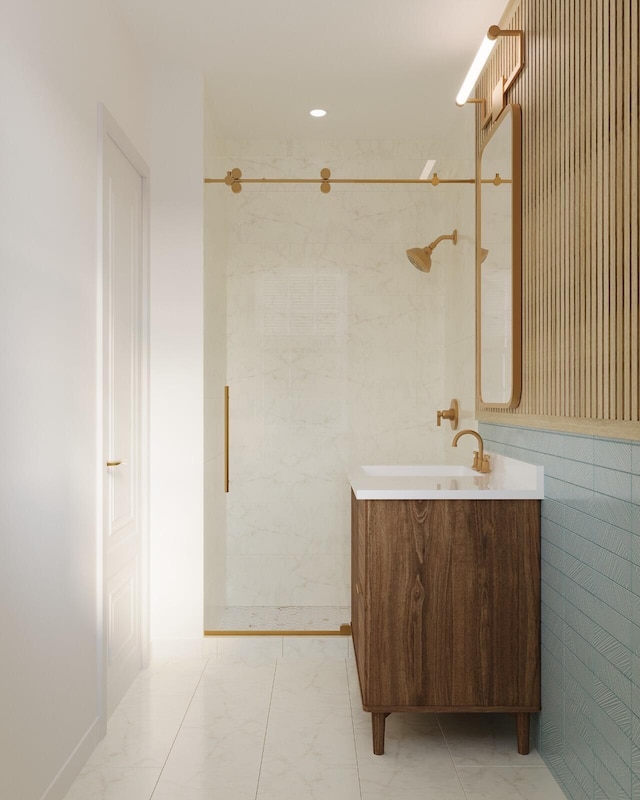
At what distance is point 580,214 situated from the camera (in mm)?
1982

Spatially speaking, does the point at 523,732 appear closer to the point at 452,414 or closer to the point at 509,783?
the point at 509,783

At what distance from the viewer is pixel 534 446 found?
2408mm

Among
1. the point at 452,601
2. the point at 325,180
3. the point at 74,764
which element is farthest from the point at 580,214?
the point at 74,764

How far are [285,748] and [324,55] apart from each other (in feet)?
9.00

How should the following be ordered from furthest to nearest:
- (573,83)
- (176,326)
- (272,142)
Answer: (272,142) < (176,326) < (573,83)

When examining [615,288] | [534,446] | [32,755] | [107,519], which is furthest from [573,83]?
[32,755]

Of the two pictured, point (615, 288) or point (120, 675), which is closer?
point (615, 288)

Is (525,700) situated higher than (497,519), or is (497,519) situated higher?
(497,519)

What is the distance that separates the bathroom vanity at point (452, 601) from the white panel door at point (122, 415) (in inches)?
39.8

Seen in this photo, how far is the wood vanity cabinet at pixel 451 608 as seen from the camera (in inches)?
92.2

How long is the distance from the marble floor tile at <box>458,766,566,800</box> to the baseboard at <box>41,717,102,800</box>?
3.89ft

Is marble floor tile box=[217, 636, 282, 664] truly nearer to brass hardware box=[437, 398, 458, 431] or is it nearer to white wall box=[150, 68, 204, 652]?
white wall box=[150, 68, 204, 652]

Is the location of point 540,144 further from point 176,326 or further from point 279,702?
point 279,702

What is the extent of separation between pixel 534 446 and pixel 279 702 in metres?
1.41
